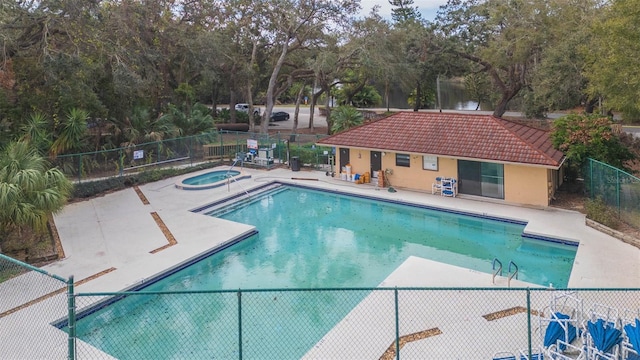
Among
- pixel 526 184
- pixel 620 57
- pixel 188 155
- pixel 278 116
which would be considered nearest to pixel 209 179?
pixel 188 155

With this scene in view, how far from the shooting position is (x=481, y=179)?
17.7 meters

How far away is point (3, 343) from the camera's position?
8062 mm

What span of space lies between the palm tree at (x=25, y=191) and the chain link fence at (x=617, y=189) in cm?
1589

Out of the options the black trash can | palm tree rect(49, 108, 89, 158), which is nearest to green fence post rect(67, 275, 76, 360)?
palm tree rect(49, 108, 89, 158)

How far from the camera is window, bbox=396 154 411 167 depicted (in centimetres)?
1925

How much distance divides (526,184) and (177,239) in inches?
469

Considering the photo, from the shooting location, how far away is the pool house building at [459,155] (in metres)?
16.6

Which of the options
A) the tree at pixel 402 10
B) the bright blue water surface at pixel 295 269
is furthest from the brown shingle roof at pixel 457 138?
the tree at pixel 402 10

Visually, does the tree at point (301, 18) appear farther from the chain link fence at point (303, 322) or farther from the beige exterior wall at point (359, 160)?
the chain link fence at point (303, 322)

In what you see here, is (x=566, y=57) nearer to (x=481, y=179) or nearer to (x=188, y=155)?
(x=481, y=179)

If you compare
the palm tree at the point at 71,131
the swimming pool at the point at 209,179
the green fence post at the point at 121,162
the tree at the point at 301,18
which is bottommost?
the swimming pool at the point at 209,179

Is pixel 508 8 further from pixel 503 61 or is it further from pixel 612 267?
pixel 612 267

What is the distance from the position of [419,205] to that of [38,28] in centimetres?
1638

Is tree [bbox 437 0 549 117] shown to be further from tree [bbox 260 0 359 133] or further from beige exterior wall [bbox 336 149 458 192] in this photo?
beige exterior wall [bbox 336 149 458 192]
